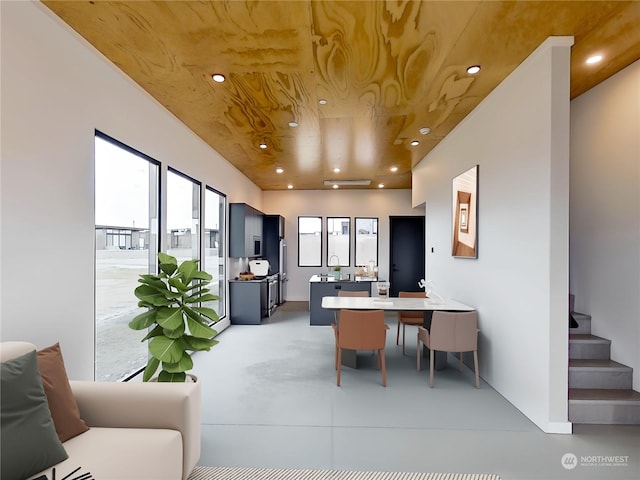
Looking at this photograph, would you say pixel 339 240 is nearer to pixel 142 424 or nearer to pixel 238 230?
pixel 238 230

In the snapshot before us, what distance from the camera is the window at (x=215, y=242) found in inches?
205

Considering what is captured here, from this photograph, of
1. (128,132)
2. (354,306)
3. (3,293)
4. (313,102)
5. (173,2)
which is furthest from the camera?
(354,306)

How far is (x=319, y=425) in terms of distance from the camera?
2.69 meters

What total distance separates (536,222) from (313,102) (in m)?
2.50

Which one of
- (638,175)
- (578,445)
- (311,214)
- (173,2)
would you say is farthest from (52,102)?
(311,214)

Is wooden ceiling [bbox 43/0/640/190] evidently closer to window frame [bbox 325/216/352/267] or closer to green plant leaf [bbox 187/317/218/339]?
green plant leaf [bbox 187/317/218/339]

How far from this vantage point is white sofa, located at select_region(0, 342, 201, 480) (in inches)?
63.4

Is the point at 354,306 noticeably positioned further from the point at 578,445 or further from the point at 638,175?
the point at 638,175

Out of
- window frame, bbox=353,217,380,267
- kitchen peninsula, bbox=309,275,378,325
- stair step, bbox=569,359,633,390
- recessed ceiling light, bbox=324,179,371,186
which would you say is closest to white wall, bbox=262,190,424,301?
window frame, bbox=353,217,380,267

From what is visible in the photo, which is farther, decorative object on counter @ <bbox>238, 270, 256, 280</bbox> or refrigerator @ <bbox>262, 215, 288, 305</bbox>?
refrigerator @ <bbox>262, 215, 288, 305</bbox>

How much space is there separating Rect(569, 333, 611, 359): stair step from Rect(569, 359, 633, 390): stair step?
14 cm

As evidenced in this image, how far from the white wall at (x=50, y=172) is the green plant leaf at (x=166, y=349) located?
66cm

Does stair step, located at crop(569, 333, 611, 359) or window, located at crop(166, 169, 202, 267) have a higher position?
window, located at crop(166, 169, 202, 267)

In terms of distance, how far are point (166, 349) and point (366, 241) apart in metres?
7.05
